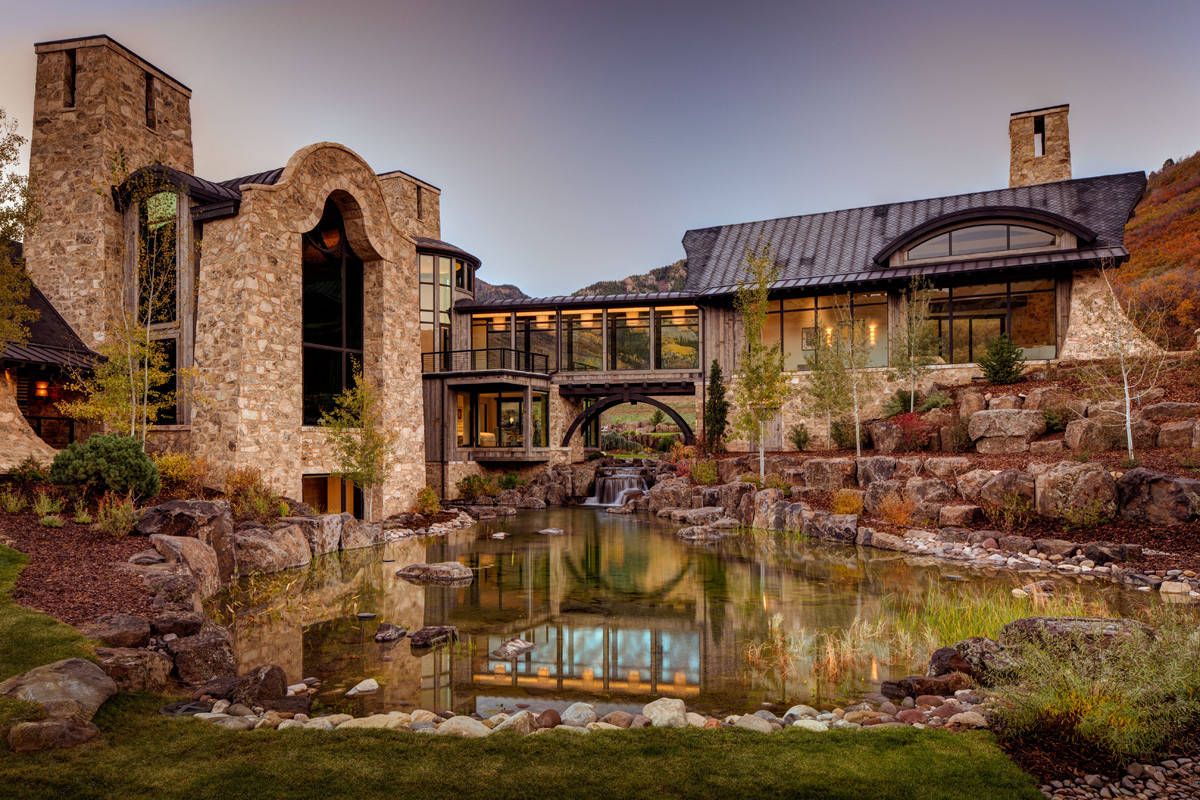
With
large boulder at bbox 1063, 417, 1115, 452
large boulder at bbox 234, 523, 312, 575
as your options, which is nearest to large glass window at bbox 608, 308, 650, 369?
large boulder at bbox 1063, 417, 1115, 452

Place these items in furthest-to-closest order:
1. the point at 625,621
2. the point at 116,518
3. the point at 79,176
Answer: the point at 79,176
the point at 116,518
the point at 625,621

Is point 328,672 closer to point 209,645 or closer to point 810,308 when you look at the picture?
point 209,645

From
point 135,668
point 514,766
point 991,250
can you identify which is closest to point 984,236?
point 991,250

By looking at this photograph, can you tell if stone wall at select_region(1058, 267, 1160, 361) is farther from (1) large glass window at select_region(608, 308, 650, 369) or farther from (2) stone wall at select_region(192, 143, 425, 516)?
(2) stone wall at select_region(192, 143, 425, 516)

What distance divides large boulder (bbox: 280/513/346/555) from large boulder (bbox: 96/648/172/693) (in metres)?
7.93

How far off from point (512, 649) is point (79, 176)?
1682 centimetres

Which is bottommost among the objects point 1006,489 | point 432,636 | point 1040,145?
point 432,636

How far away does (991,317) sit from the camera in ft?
73.5

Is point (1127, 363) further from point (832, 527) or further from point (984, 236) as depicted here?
point (832, 527)

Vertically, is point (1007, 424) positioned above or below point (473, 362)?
below

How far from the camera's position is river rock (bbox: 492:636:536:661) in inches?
284

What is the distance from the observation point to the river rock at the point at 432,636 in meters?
7.61

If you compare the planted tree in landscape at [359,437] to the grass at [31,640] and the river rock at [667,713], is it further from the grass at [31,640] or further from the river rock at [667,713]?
the river rock at [667,713]

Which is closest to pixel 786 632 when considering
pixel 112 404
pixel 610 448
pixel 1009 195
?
pixel 112 404
